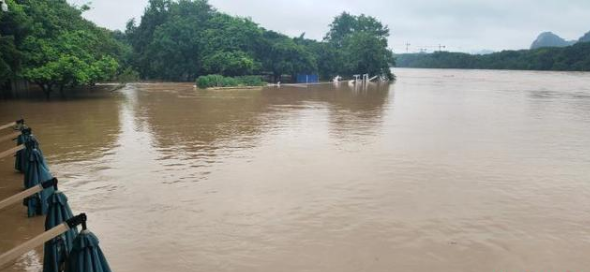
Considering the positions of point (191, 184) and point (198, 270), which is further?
point (191, 184)

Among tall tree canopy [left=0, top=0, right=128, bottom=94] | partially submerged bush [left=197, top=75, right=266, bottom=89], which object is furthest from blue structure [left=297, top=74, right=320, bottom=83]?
tall tree canopy [left=0, top=0, right=128, bottom=94]

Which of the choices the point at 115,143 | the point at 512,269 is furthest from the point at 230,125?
the point at 512,269

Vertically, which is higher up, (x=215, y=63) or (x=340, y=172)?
(x=215, y=63)

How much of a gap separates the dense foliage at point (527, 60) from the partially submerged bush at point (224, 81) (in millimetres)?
107759

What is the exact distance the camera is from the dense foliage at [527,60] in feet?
405

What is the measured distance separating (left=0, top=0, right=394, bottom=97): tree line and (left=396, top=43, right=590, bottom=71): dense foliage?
78.2 m

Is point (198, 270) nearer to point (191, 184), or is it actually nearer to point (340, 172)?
point (191, 184)

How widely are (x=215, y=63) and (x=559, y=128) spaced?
4129 centimetres

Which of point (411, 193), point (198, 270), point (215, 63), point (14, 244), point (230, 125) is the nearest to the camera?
point (198, 270)

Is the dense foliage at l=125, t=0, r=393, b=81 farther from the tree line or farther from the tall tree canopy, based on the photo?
the tall tree canopy

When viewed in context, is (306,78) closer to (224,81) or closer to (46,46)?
(224,81)

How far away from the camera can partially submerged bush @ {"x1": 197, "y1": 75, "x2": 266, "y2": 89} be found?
161 ft

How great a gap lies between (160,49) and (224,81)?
52.0 feet

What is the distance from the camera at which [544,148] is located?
1680cm
